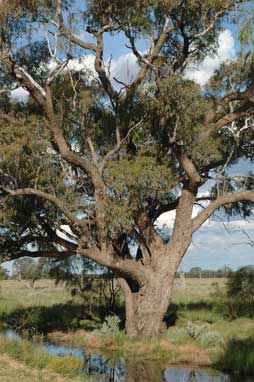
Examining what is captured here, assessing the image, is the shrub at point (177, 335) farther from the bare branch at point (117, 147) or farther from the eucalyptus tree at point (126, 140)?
the bare branch at point (117, 147)

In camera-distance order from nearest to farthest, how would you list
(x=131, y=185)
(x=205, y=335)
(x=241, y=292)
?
(x=131, y=185) < (x=205, y=335) < (x=241, y=292)

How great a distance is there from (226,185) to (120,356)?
706 cm

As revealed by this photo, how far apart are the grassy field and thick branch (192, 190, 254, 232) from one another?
337 centimetres

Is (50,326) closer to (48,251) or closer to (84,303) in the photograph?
(84,303)

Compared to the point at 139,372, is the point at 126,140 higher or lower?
higher

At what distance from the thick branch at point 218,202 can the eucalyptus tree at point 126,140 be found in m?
0.04

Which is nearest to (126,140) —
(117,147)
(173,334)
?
(117,147)

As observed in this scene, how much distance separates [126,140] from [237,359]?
→ 26.7 feet

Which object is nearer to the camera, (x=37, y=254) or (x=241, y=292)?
(x=37, y=254)

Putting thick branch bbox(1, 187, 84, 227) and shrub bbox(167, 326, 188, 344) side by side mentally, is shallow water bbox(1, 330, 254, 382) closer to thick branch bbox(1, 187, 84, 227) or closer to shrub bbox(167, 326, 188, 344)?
shrub bbox(167, 326, 188, 344)

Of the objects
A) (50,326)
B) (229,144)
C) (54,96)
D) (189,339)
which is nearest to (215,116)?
(229,144)

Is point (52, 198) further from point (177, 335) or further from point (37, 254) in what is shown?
point (177, 335)

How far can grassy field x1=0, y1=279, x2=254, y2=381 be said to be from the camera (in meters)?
17.2

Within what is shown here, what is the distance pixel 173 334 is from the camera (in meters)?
20.3
